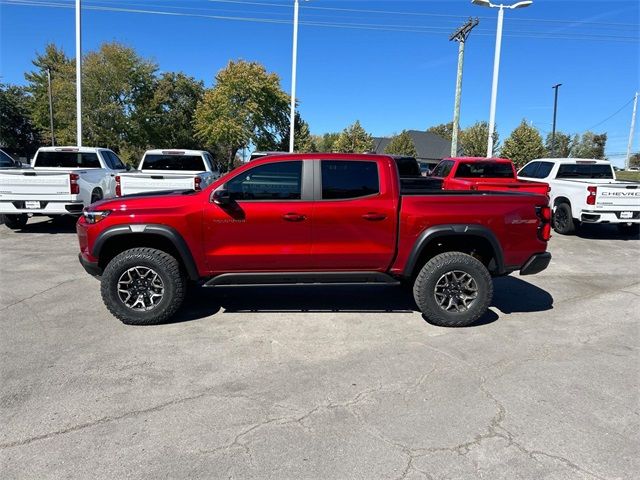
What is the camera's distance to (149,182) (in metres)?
9.85

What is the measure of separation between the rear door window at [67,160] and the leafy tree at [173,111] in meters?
31.9

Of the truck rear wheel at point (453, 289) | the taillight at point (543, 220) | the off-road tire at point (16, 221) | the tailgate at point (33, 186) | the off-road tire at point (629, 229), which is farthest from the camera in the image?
the off-road tire at point (629, 229)

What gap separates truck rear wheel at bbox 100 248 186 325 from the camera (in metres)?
4.83

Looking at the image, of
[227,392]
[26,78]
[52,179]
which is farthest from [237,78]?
[227,392]

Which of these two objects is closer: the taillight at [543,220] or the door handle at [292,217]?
the door handle at [292,217]

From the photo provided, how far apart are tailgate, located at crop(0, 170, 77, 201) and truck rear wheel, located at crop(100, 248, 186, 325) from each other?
6.17m

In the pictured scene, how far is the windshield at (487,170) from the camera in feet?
40.3

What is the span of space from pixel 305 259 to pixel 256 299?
4.29 ft

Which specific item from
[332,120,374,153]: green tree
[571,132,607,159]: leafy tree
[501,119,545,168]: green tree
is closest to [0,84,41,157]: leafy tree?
[332,120,374,153]: green tree

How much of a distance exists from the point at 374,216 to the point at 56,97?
44.7 metres

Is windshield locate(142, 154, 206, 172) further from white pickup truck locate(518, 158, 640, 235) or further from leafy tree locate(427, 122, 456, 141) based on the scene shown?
leafy tree locate(427, 122, 456, 141)

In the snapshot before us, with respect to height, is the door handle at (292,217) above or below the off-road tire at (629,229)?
above

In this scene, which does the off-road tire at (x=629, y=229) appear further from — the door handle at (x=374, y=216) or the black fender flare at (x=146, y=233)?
the black fender flare at (x=146, y=233)

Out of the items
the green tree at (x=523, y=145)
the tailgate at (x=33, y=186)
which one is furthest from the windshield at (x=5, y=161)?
the green tree at (x=523, y=145)
